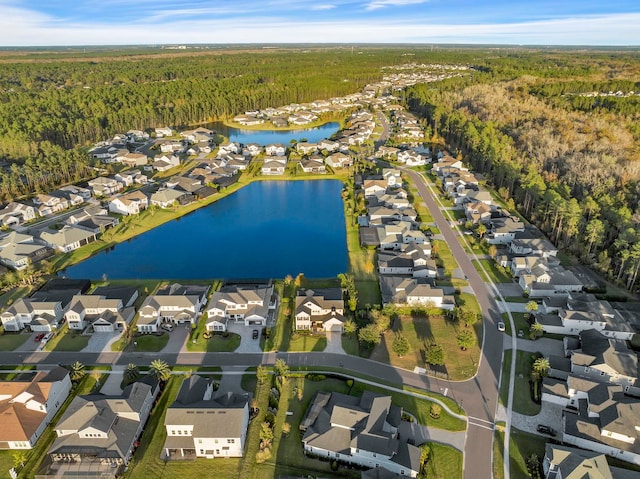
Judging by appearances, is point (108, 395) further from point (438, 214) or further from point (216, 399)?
point (438, 214)

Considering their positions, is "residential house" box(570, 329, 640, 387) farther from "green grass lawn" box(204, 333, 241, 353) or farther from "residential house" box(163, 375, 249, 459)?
"green grass lawn" box(204, 333, 241, 353)

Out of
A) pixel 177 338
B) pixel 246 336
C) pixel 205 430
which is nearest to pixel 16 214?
pixel 177 338

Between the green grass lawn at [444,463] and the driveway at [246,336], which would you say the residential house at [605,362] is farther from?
the driveway at [246,336]

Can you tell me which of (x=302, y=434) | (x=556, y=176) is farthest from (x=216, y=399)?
(x=556, y=176)

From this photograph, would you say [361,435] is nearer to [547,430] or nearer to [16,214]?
[547,430]

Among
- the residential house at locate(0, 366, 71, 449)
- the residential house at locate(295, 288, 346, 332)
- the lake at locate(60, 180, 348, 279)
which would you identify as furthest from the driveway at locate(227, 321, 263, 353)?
the residential house at locate(0, 366, 71, 449)

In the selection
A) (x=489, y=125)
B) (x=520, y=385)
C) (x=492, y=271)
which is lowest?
(x=520, y=385)
